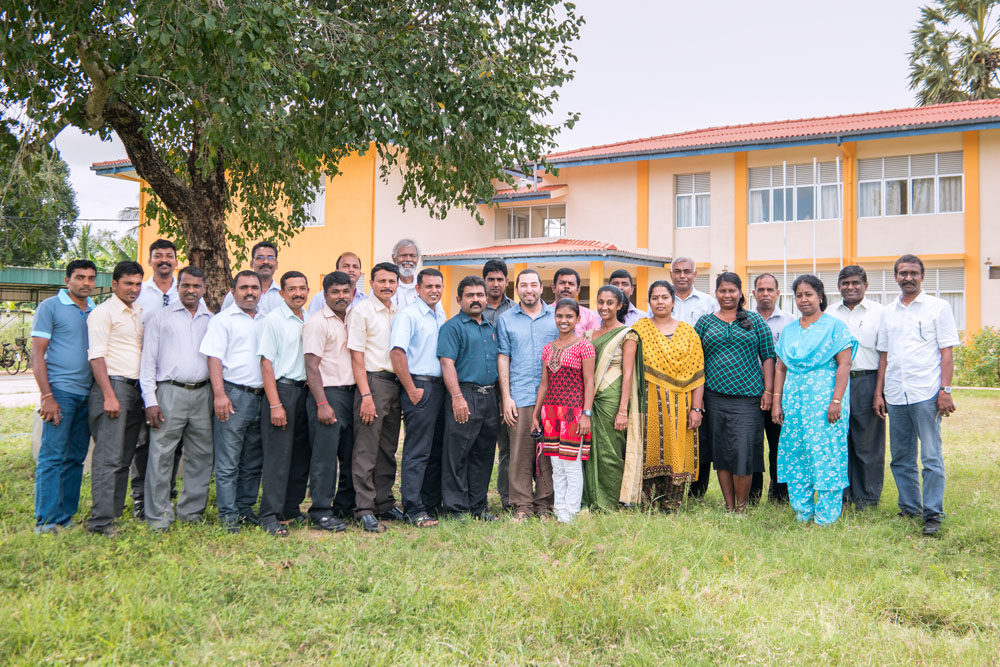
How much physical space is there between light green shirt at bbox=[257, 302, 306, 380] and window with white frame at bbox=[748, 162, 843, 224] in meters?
16.3

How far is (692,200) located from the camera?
2072 centimetres

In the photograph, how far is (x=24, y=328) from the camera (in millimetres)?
29016

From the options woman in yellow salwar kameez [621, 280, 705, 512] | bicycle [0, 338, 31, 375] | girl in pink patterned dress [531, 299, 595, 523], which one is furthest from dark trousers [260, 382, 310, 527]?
bicycle [0, 338, 31, 375]

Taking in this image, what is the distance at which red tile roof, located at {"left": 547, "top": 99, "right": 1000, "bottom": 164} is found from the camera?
17922mm

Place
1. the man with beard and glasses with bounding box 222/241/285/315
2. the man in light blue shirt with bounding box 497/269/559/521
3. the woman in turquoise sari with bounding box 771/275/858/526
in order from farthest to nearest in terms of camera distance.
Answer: the man with beard and glasses with bounding box 222/241/285/315, the man in light blue shirt with bounding box 497/269/559/521, the woman in turquoise sari with bounding box 771/275/858/526

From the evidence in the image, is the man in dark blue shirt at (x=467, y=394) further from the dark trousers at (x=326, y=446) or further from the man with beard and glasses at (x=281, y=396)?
the man with beard and glasses at (x=281, y=396)

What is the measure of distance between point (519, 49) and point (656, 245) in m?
13.2

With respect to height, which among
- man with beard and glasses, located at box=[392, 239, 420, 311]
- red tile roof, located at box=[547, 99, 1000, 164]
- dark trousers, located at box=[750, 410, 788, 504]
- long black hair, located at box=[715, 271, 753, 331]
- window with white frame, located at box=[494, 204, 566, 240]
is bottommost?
dark trousers, located at box=[750, 410, 788, 504]

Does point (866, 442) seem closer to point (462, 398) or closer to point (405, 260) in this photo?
point (462, 398)

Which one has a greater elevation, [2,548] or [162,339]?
[162,339]

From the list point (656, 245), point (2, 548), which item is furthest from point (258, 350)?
point (656, 245)

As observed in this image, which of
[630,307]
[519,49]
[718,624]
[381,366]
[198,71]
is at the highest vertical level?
[519,49]

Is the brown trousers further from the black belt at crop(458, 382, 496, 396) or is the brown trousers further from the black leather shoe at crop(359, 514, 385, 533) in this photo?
the black leather shoe at crop(359, 514, 385, 533)

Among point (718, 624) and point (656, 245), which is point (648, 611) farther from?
point (656, 245)
